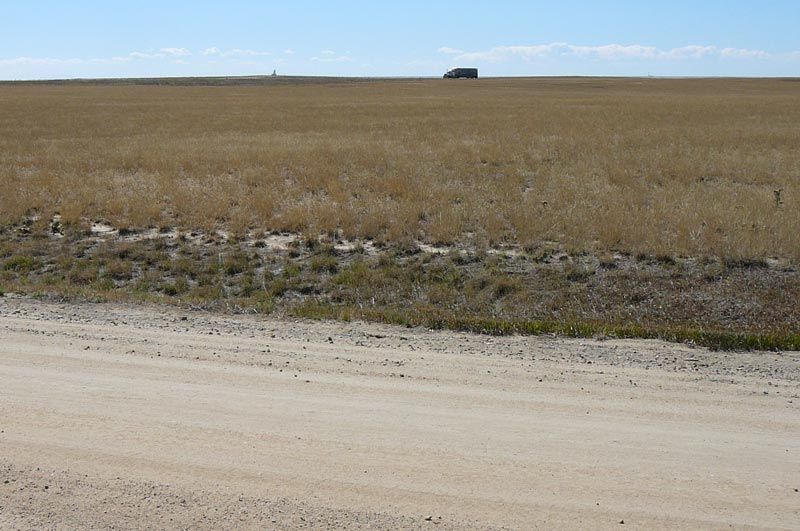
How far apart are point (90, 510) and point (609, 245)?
10.4 metres

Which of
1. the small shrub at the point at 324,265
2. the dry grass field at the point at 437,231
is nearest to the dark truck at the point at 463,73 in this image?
the dry grass field at the point at 437,231

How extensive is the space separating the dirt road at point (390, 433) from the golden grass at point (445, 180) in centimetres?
649

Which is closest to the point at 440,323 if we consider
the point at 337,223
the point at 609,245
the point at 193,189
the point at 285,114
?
the point at 609,245

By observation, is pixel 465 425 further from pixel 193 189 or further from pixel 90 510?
pixel 193 189

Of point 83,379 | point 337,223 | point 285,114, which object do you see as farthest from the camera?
point 285,114

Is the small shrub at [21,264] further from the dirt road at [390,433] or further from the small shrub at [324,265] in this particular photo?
the dirt road at [390,433]

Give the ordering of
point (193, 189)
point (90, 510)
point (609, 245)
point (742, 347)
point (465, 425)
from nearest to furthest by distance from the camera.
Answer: point (90, 510)
point (465, 425)
point (742, 347)
point (609, 245)
point (193, 189)

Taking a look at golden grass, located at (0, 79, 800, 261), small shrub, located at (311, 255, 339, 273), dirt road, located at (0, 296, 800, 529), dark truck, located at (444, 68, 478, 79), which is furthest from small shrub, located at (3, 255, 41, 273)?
dark truck, located at (444, 68, 478, 79)

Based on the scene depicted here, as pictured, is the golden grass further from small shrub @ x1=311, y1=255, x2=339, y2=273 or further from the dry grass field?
small shrub @ x1=311, y1=255, x2=339, y2=273

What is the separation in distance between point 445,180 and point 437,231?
704cm

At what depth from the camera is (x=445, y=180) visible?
2159 centimetres

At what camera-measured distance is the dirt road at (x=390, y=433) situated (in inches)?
189

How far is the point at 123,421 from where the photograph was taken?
5.97 meters

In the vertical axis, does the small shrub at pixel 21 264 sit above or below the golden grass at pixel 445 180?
below
